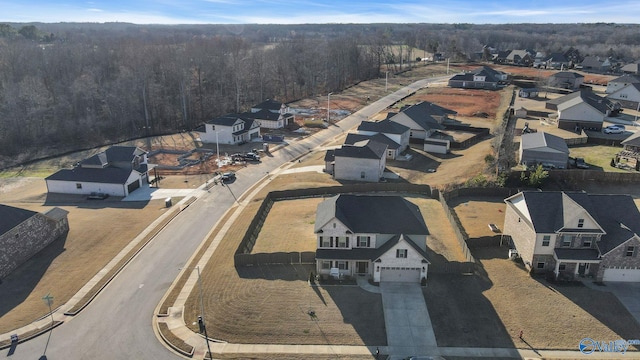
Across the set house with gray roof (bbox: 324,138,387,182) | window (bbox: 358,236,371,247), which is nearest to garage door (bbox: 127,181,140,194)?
house with gray roof (bbox: 324,138,387,182)

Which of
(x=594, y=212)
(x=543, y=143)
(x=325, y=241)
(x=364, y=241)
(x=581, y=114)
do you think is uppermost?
(x=581, y=114)

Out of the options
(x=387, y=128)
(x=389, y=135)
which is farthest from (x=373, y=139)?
(x=387, y=128)

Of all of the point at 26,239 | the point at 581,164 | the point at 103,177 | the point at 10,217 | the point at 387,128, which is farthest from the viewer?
the point at 387,128

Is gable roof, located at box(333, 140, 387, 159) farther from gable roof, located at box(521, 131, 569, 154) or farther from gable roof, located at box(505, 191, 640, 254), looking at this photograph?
gable roof, located at box(505, 191, 640, 254)

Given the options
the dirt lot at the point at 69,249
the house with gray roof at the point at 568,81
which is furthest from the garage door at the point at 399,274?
the house with gray roof at the point at 568,81

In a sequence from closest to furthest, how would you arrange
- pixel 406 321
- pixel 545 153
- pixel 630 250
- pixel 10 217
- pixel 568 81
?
pixel 406 321 → pixel 630 250 → pixel 10 217 → pixel 545 153 → pixel 568 81

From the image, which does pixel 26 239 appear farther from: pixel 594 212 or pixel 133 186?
pixel 594 212

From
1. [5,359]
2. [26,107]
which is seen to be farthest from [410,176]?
[26,107]
